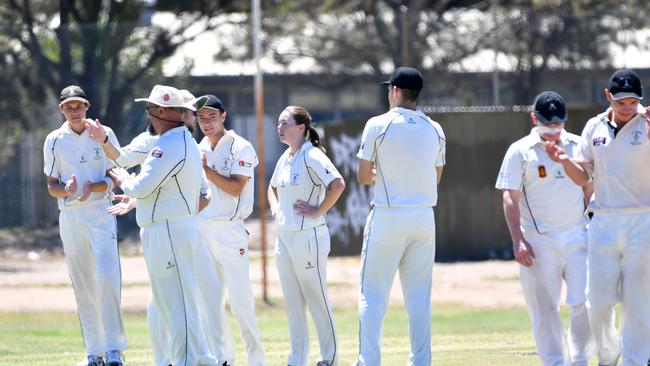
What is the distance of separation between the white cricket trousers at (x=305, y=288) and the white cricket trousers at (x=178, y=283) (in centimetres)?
107

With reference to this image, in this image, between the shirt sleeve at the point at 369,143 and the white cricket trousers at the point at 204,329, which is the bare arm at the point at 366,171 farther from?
the white cricket trousers at the point at 204,329

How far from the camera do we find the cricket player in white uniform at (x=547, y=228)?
10398mm

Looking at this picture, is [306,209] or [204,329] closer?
[306,209]

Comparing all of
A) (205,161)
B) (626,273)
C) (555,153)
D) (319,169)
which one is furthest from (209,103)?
(626,273)

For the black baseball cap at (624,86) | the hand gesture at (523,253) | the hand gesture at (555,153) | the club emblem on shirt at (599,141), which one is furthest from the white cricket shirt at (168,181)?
the black baseball cap at (624,86)

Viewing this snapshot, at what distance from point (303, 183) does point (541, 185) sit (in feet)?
6.26

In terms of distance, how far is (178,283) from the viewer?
10.1 m

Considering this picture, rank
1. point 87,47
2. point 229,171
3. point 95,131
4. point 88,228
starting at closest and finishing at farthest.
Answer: point 95,131 < point 229,171 < point 88,228 < point 87,47

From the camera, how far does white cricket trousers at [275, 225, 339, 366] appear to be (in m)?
11.0

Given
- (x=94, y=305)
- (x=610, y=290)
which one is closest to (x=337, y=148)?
(x=94, y=305)

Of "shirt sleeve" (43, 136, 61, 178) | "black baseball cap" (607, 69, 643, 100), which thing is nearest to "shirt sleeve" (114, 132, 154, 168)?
"shirt sleeve" (43, 136, 61, 178)

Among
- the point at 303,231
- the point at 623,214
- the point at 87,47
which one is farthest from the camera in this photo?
the point at 87,47

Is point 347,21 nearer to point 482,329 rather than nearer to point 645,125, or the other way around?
point 482,329

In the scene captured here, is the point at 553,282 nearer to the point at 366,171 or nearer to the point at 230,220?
the point at 366,171
